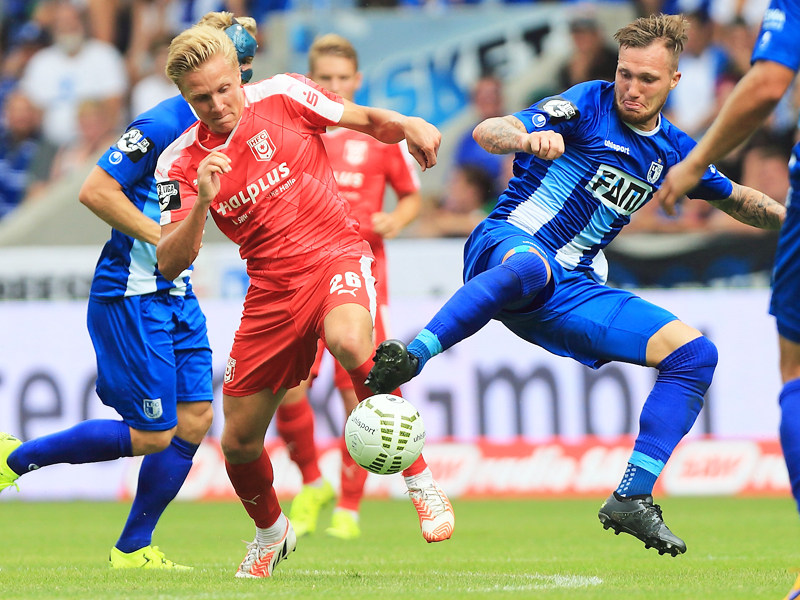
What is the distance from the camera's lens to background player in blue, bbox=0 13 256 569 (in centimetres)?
597

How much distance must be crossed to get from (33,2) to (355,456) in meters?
13.9

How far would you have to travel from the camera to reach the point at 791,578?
5.18 meters

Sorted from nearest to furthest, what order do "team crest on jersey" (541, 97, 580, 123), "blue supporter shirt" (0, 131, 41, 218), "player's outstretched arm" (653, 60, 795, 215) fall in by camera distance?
1. "player's outstretched arm" (653, 60, 795, 215)
2. "team crest on jersey" (541, 97, 580, 123)
3. "blue supporter shirt" (0, 131, 41, 218)

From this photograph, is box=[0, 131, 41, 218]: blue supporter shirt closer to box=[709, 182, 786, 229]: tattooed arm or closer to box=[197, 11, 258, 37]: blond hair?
box=[197, 11, 258, 37]: blond hair

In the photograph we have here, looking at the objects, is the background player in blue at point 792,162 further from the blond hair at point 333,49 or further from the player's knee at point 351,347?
the blond hair at point 333,49

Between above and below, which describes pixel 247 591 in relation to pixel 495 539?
above

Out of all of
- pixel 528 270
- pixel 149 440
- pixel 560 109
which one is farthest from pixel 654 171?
pixel 149 440

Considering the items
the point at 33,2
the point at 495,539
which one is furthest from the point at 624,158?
the point at 33,2

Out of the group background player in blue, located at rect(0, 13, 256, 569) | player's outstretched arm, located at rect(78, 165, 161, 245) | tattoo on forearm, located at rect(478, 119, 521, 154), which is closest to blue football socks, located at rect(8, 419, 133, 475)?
background player in blue, located at rect(0, 13, 256, 569)

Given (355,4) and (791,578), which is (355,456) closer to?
(791,578)

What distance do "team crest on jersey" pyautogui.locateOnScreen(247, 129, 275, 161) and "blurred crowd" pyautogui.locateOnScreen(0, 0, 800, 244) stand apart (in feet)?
24.4

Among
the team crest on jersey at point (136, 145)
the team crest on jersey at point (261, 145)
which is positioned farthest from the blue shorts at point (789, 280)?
the team crest on jersey at point (136, 145)

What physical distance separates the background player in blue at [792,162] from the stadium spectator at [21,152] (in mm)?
13050

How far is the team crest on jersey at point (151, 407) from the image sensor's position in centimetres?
607
